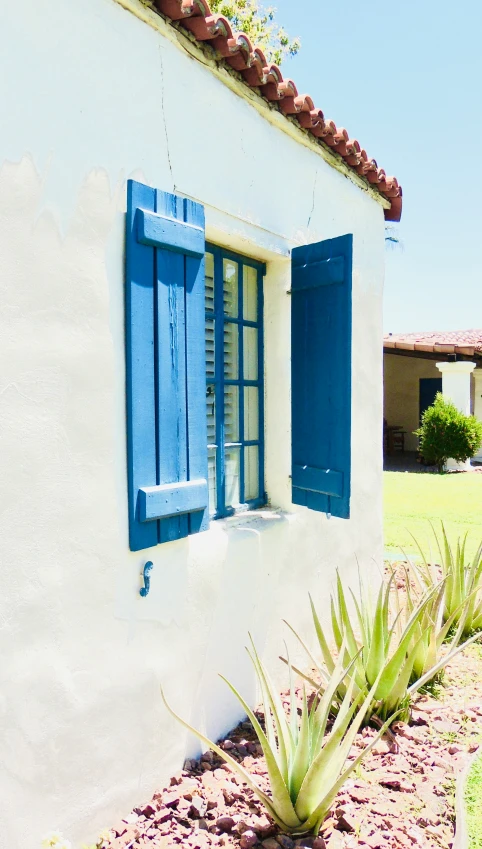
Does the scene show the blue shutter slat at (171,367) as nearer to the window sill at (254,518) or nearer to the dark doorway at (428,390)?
the window sill at (254,518)

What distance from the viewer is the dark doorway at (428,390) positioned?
59.8 ft

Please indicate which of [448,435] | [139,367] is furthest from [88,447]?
[448,435]

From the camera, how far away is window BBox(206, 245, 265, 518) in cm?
345

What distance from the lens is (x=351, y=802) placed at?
8.53 ft

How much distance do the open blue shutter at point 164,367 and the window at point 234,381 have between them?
53 centimetres

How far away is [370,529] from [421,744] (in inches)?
74.1

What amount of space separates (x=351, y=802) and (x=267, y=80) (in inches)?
142

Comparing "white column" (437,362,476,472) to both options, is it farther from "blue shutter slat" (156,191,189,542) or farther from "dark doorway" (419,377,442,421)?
"blue shutter slat" (156,191,189,542)

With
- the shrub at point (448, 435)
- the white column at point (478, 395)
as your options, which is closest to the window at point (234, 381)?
the shrub at point (448, 435)

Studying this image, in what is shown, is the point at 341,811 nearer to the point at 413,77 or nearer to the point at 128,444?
the point at 128,444

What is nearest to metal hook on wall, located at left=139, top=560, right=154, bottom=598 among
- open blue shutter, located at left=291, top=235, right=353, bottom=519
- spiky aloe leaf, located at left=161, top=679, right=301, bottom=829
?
spiky aloe leaf, located at left=161, top=679, right=301, bottom=829

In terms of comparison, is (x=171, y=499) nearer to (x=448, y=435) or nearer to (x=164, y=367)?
(x=164, y=367)

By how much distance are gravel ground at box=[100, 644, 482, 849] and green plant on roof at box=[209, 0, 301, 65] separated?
13.4 metres

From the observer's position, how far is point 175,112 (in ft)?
9.48
